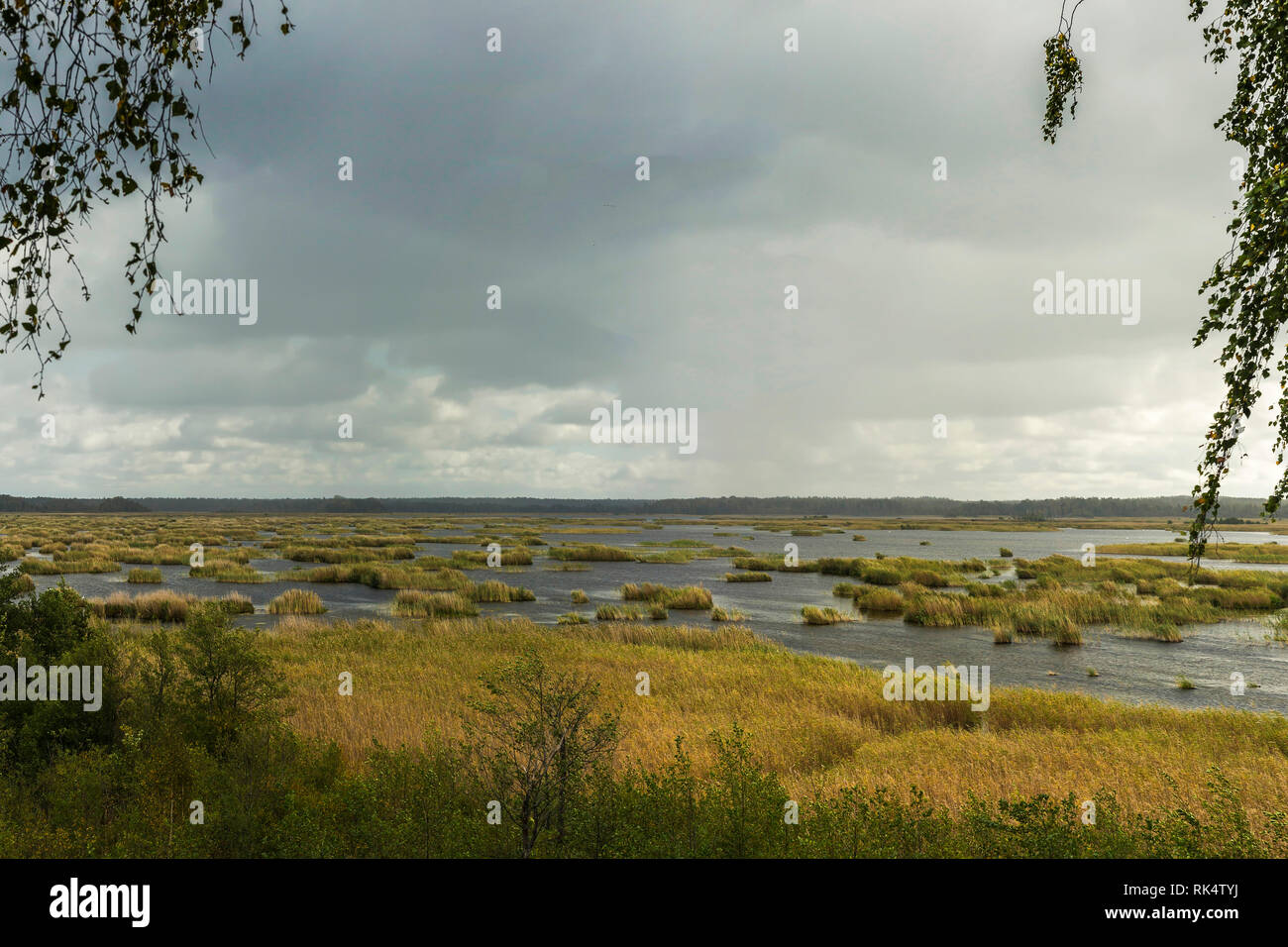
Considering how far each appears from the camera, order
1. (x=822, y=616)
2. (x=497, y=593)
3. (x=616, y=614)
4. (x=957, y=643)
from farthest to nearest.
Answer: (x=497, y=593) → (x=822, y=616) → (x=616, y=614) → (x=957, y=643)

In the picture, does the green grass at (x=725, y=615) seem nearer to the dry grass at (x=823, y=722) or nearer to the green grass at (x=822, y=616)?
the green grass at (x=822, y=616)

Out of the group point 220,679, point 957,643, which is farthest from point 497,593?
point 220,679

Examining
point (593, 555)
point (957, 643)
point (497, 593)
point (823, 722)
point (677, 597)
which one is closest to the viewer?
point (823, 722)

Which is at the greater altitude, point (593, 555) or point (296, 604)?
point (296, 604)

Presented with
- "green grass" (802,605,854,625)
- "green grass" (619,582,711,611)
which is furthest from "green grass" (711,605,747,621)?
"green grass" (802,605,854,625)

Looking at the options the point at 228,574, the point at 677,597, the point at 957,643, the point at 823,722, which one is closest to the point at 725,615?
the point at 677,597

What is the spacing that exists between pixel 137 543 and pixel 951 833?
3718 inches

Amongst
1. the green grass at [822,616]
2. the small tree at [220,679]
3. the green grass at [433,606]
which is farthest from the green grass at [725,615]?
the small tree at [220,679]

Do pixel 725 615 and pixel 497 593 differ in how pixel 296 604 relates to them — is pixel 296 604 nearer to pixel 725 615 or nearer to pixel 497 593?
pixel 497 593

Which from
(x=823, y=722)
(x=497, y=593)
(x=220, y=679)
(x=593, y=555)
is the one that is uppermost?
(x=220, y=679)

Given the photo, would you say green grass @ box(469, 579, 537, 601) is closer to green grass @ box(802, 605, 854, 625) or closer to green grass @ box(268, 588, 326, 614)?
green grass @ box(268, 588, 326, 614)

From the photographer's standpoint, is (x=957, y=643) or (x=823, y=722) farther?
(x=957, y=643)
